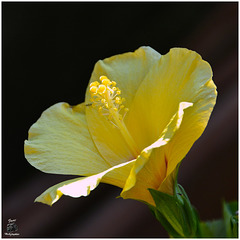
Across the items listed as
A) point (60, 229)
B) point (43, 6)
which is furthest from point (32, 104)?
point (60, 229)

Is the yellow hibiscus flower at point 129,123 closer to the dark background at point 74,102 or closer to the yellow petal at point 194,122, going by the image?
the yellow petal at point 194,122

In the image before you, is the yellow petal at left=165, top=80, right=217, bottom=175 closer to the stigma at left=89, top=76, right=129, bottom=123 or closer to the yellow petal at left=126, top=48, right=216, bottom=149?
the yellow petal at left=126, top=48, right=216, bottom=149

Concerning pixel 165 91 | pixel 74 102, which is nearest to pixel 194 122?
pixel 165 91

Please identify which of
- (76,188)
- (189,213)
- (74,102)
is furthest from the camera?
(74,102)

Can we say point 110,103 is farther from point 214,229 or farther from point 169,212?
point 214,229

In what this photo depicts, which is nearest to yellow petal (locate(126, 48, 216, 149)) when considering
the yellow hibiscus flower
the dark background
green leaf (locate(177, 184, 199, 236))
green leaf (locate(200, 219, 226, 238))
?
the yellow hibiscus flower

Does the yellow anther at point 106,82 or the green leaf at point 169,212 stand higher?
the yellow anther at point 106,82

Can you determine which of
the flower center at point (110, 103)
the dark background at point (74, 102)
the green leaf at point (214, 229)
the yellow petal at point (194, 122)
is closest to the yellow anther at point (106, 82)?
the flower center at point (110, 103)
